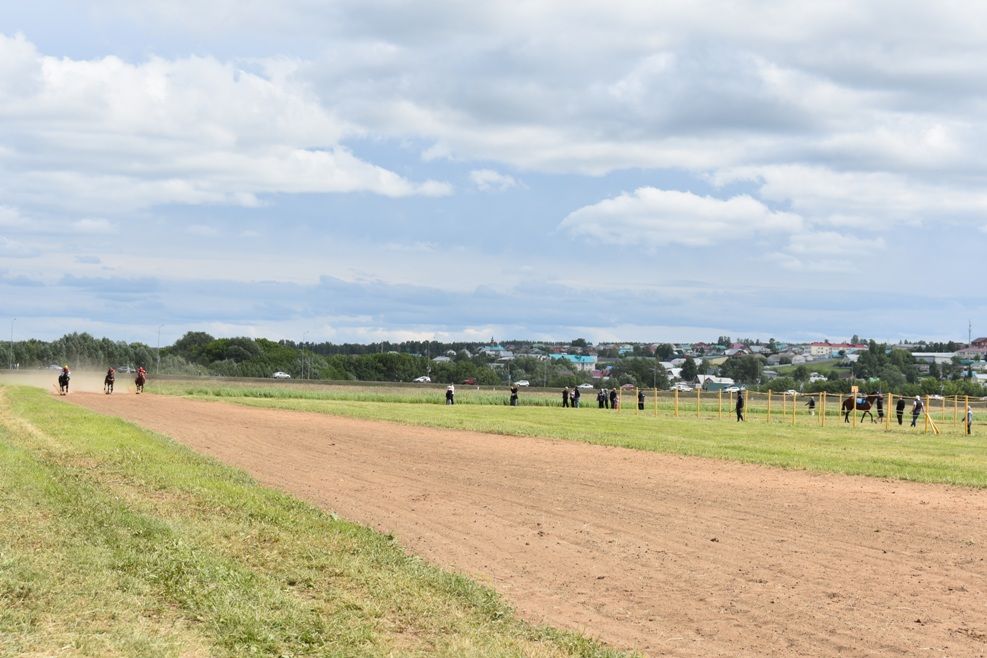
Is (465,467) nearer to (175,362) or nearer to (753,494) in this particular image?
(753,494)

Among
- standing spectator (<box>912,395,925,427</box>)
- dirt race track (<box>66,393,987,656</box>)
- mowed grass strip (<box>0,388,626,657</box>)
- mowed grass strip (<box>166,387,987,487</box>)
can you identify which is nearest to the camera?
mowed grass strip (<box>0,388,626,657</box>)

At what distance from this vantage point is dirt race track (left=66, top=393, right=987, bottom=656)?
10602 mm

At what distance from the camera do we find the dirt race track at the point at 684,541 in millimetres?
10602

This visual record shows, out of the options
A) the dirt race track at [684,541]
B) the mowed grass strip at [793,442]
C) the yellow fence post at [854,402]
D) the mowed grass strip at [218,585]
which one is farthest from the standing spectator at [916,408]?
the mowed grass strip at [218,585]

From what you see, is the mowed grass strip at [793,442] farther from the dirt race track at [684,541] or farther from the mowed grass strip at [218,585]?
the mowed grass strip at [218,585]

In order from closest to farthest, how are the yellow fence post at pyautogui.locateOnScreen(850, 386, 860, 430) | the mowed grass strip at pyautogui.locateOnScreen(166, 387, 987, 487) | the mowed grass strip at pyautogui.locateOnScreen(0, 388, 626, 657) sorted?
1. the mowed grass strip at pyautogui.locateOnScreen(0, 388, 626, 657)
2. the mowed grass strip at pyautogui.locateOnScreen(166, 387, 987, 487)
3. the yellow fence post at pyautogui.locateOnScreen(850, 386, 860, 430)

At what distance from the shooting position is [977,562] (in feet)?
44.6

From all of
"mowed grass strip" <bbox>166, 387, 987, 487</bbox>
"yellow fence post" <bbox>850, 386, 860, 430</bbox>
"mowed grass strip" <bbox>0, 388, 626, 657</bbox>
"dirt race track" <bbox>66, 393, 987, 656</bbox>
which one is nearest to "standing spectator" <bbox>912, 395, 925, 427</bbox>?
"mowed grass strip" <bbox>166, 387, 987, 487</bbox>

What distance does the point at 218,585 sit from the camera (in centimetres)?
1027

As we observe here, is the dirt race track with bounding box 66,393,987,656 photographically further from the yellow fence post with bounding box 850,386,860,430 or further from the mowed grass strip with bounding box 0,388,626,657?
the yellow fence post with bounding box 850,386,860,430

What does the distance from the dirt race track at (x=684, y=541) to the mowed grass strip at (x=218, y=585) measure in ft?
3.12

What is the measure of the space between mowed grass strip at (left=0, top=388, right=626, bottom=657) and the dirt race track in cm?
95

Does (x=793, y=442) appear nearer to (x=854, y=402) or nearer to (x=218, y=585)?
(x=854, y=402)

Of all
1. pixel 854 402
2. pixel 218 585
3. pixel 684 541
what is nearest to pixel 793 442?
pixel 854 402
